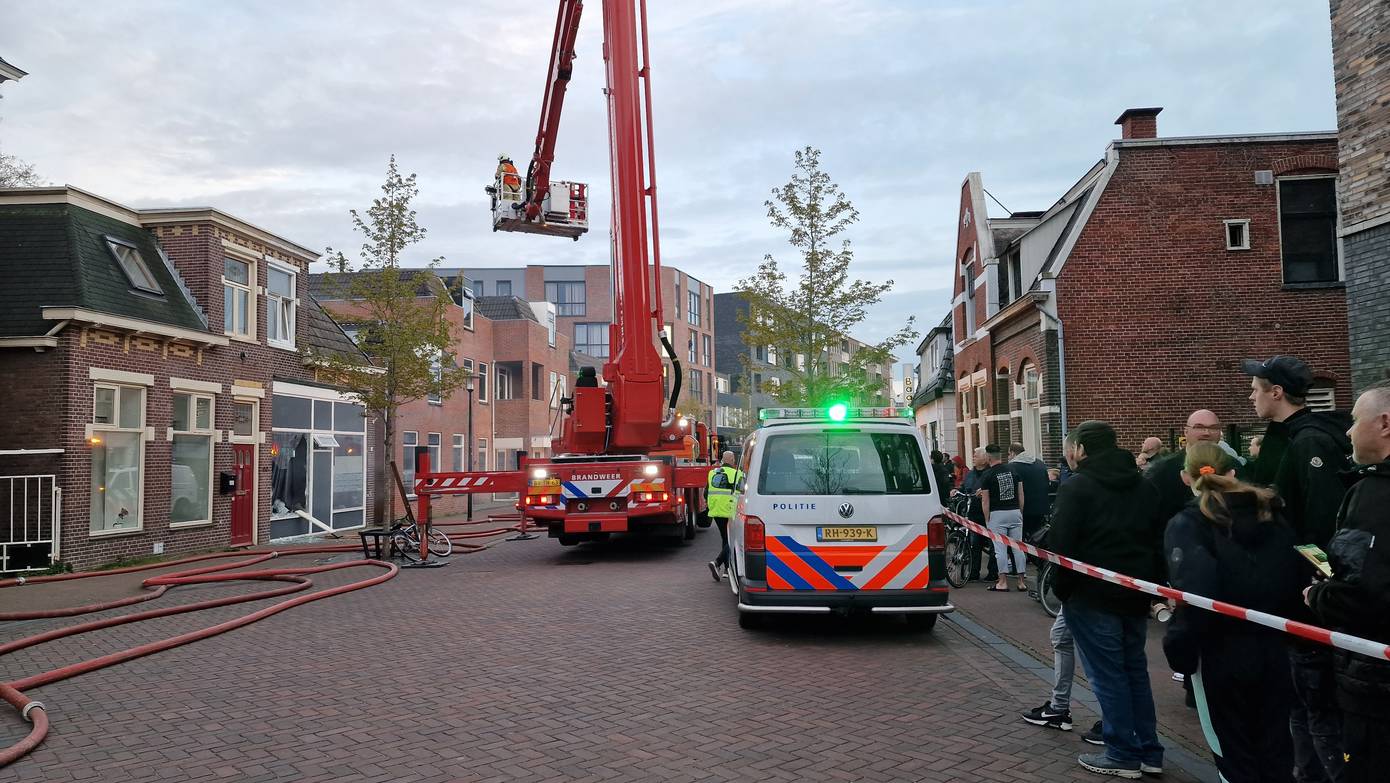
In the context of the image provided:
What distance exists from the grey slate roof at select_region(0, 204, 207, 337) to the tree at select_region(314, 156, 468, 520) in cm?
304

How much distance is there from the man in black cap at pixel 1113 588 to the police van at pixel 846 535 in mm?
2960

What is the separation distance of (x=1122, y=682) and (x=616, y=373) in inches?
371

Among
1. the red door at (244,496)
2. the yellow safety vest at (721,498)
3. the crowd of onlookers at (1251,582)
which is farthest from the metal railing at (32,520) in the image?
the crowd of onlookers at (1251,582)

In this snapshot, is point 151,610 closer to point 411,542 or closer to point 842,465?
point 411,542

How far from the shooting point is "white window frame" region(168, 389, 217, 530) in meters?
17.0

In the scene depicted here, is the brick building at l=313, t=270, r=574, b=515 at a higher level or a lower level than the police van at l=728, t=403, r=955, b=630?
higher

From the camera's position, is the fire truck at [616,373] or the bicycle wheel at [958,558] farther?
the fire truck at [616,373]

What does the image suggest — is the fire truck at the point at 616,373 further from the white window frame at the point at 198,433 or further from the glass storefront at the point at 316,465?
the glass storefront at the point at 316,465

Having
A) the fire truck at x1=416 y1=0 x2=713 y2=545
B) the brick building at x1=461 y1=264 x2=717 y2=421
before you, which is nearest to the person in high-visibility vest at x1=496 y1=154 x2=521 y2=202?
the fire truck at x1=416 y1=0 x2=713 y2=545

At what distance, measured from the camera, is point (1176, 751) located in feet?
16.9

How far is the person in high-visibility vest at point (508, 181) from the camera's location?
16.2 m

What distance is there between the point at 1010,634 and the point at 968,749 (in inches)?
141

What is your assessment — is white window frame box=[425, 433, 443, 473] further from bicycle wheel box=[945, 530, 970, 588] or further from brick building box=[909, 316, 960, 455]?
bicycle wheel box=[945, 530, 970, 588]

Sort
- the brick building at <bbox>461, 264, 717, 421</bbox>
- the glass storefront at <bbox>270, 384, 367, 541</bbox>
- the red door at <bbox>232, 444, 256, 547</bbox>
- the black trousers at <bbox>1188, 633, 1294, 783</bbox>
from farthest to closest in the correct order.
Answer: the brick building at <bbox>461, 264, 717, 421</bbox>
the glass storefront at <bbox>270, 384, 367, 541</bbox>
the red door at <bbox>232, 444, 256, 547</bbox>
the black trousers at <bbox>1188, 633, 1294, 783</bbox>
